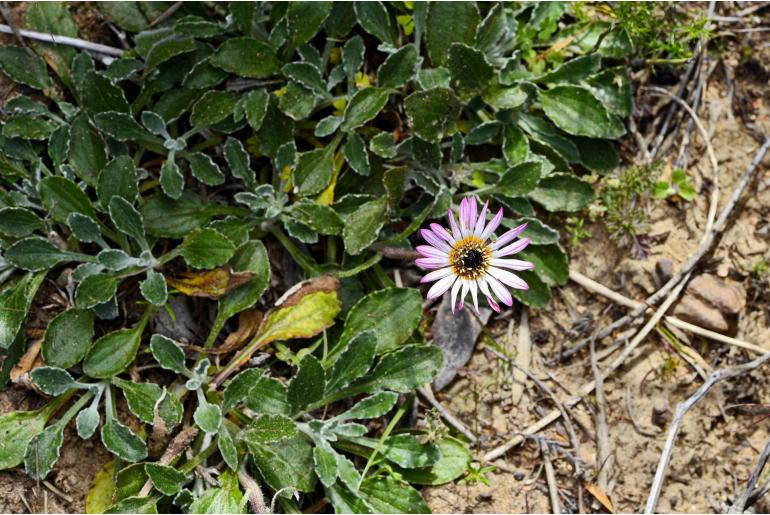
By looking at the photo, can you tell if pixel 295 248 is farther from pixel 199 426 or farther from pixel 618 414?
pixel 618 414

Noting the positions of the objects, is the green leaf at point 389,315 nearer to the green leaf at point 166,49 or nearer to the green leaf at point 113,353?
the green leaf at point 113,353

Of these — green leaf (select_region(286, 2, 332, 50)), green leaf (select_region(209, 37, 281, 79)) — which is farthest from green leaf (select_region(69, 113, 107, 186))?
green leaf (select_region(286, 2, 332, 50))

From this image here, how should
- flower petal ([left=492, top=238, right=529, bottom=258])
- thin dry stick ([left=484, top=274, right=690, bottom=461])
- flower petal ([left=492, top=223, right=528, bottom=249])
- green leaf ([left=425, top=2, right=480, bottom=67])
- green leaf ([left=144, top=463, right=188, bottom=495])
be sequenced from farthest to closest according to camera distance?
thin dry stick ([left=484, top=274, right=690, bottom=461]) < green leaf ([left=425, top=2, right=480, bottom=67]) < green leaf ([left=144, top=463, right=188, bottom=495]) < flower petal ([left=492, top=238, right=529, bottom=258]) < flower petal ([left=492, top=223, right=528, bottom=249])

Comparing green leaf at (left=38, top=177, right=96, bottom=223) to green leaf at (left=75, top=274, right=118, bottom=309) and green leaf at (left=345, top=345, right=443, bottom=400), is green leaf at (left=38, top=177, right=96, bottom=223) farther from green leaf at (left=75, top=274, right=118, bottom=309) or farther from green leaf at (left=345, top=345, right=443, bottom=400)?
green leaf at (left=345, top=345, right=443, bottom=400)

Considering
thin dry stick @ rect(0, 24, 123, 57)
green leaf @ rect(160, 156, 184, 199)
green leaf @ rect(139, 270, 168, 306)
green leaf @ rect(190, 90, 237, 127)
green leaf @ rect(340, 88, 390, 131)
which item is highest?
thin dry stick @ rect(0, 24, 123, 57)

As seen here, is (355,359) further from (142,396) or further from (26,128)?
(26,128)

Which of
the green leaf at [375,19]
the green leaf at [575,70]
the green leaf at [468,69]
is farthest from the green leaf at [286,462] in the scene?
the green leaf at [575,70]

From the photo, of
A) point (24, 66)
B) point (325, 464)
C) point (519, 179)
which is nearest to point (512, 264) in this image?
point (519, 179)
